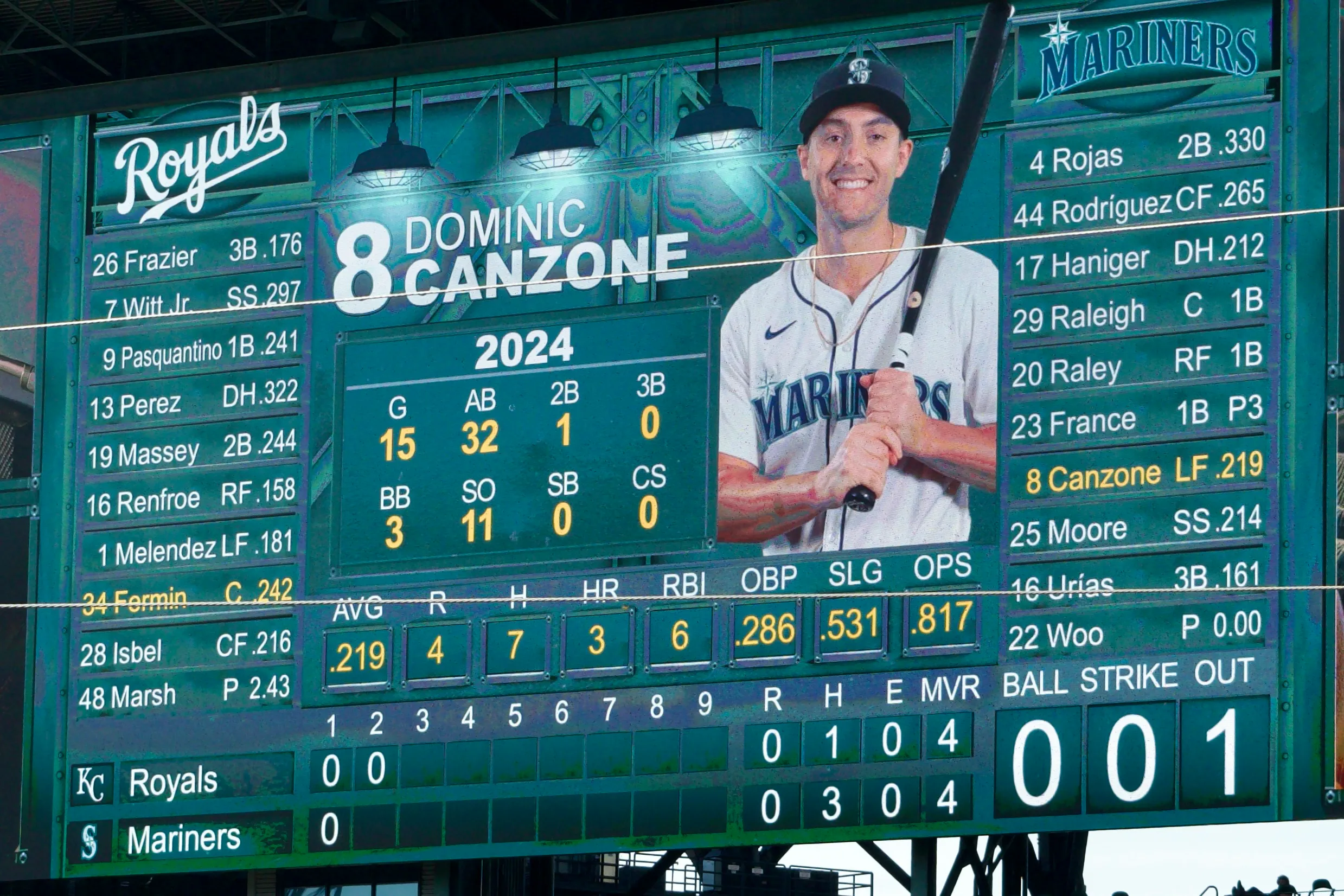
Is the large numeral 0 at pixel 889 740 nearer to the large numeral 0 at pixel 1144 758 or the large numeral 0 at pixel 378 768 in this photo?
the large numeral 0 at pixel 1144 758

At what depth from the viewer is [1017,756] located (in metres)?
12.2

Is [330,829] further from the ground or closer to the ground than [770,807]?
closer to the ground

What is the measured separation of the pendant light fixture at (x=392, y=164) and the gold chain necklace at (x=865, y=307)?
2086mm

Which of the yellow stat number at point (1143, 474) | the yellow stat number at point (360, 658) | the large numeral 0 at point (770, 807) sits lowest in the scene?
the large numeral 0 at point (770, 807)

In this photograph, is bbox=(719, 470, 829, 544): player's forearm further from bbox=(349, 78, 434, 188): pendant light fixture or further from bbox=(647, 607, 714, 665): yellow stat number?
bbox=(349, 78, 434, 188): pendant light fixture

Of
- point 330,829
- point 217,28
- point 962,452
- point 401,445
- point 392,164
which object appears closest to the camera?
point 962,452

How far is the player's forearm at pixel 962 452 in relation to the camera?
41.0 feet

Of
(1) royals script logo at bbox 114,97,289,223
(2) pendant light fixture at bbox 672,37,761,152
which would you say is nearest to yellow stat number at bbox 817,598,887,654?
(2) pendant light fixture at bbox 672,37,761,152

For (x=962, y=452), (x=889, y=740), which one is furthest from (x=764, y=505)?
(x=889, y=740)

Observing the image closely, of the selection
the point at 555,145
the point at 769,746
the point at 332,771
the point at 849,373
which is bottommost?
the point at 332,771

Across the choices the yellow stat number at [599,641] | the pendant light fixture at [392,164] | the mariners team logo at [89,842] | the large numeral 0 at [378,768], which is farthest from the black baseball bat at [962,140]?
the mariners team logo at [89,842]

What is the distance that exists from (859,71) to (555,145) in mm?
1547

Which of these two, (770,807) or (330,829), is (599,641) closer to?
(770,807)

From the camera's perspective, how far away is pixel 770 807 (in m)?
12.5
